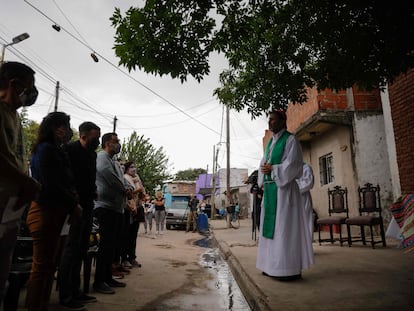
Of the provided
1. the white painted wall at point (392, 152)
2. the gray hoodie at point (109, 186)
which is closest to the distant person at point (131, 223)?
the gray hoodie at point (109, 186)

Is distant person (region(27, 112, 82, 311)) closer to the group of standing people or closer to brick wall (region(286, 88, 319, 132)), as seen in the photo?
the group of standing people

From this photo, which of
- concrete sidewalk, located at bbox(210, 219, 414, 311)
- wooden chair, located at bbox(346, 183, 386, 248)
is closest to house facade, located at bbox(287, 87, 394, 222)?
wooden chair, located at bbox(346, 183, 386, 248)

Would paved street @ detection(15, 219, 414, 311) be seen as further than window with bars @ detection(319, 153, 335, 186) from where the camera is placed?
No

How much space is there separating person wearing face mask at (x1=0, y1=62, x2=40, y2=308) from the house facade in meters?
8.20

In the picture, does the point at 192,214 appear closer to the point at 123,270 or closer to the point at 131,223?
the point at 131,223

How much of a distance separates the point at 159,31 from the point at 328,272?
12.4ft

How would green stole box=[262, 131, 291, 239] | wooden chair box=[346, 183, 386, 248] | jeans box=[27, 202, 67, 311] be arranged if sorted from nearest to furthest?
jeans box=[27, 202, 67, 311] < green stole box=[262, 131, 291, 239] < wooden chair box=[346, 183, 386, 248]

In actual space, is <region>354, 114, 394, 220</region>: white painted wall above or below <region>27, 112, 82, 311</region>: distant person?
above

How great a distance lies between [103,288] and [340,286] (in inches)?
107

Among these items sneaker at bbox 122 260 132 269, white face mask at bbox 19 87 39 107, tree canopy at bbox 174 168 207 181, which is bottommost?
sneaker at bbox 122 260 132 269

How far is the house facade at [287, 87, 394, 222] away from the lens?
910 centimetres

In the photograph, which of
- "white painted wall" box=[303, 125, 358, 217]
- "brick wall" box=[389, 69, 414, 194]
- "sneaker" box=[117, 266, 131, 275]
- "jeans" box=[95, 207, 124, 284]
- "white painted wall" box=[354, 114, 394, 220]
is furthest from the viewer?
"white painted wall" box=[303, 125, 358, 217]

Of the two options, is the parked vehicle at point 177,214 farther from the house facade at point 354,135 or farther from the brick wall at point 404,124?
the brick wall at point 404,124

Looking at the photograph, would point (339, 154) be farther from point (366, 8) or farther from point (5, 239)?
point (5, 239)
